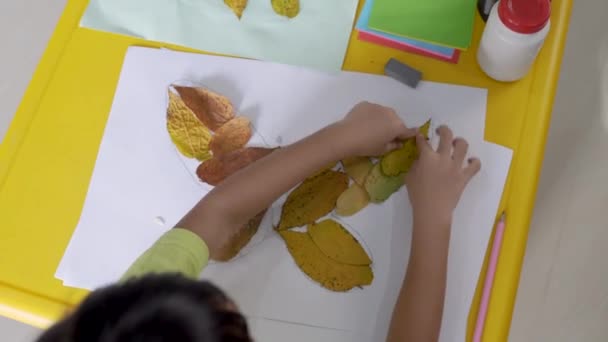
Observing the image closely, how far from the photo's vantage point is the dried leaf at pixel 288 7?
2.19 feet

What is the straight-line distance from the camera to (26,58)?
0.80 meters

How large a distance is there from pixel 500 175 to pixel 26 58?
64 centimetres

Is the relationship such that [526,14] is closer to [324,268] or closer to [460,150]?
[460,150]

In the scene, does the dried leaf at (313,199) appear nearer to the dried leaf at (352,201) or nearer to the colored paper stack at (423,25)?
the dried leaf at (352,201)

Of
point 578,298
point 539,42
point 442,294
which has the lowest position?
point 578,298

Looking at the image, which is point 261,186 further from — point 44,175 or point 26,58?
point 26,58

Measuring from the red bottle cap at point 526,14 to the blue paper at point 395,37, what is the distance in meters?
A: 0.09

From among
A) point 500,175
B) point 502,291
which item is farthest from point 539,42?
point 502,291

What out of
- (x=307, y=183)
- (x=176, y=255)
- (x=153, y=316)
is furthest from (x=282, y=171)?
(x=153, y=316)

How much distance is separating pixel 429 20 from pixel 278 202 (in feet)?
0.84

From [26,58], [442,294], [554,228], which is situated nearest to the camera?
[442,294]

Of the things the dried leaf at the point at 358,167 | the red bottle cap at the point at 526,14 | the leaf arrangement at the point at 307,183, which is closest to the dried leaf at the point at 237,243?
the leaf arrangement at the point at 307,183

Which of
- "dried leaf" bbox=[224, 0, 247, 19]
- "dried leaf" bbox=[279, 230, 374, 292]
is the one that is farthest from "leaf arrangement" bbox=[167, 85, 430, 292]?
"dried leaf" bbox=[224, 0, 247, 19]

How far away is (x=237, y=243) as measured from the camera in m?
0.61
